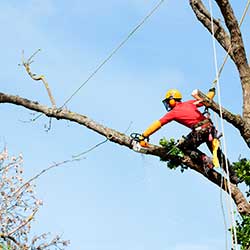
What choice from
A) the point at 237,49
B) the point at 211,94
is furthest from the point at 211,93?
the point at 237,49

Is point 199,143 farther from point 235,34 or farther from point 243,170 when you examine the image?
point 235,34

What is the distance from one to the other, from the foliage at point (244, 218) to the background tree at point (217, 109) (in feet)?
0.33

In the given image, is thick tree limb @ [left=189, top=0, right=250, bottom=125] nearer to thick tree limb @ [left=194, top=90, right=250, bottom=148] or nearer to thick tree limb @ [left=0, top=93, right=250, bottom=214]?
thick tree limb @ [left=194, top=90, right=250, bottom=148]

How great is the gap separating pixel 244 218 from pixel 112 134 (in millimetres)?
1361

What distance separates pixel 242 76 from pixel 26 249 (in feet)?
10.7

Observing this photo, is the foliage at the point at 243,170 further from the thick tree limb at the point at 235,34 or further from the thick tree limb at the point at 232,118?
the thick tree limb at the point at 235,34

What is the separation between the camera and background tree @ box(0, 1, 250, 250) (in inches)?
228

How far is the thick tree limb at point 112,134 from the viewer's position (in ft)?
19.0

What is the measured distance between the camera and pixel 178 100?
5.72 meters

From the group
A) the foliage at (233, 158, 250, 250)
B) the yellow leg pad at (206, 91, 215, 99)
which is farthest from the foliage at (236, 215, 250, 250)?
the yellow leg pad at (206, 91, 215, 99)

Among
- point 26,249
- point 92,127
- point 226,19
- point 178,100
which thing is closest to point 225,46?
point 226,19

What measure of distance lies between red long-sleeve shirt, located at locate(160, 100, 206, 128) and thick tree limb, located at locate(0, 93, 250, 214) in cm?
32

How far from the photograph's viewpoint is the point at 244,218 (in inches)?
227

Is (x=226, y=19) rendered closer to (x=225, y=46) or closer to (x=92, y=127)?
(x=225, y=46)
